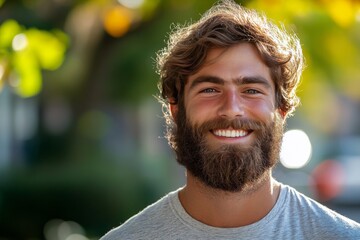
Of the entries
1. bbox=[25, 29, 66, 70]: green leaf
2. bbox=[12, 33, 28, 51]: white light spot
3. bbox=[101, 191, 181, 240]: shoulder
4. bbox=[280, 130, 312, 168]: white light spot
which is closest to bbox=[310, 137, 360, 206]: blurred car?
bbox=[280, 130, 312, 168]: white light spot

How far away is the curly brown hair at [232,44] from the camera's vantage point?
410 cm

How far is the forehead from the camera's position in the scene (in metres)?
4.02

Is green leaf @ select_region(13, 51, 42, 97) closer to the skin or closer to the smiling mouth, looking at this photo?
the skin

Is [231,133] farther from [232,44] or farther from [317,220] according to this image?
[317,220]

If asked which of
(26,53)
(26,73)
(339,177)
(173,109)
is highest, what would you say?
(339,177)

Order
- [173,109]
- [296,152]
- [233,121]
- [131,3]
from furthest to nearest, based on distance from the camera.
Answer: [296,152] → [131,3] → [173,109] → [233,121]

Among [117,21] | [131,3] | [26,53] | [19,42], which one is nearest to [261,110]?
[19,42]

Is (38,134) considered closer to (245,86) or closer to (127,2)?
(127,2)

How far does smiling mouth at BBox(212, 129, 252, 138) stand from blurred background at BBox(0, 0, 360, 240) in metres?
2.39

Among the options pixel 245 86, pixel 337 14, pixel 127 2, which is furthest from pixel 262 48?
pixel 127 2

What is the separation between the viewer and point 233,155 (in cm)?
398

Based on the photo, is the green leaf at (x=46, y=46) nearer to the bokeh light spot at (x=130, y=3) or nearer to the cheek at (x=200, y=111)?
the bokeh light spot at (x=130, y=3)

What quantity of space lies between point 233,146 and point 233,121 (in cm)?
11

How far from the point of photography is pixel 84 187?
38.6 ft
